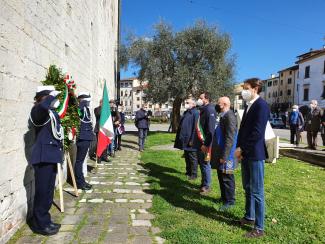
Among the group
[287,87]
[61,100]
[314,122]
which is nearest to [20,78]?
[61,100]

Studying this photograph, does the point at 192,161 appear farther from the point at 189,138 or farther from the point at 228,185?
the point at 228,185

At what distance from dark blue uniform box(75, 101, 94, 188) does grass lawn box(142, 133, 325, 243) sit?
1.54 metres

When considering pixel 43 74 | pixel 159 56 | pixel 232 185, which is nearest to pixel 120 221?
pixel 232 185

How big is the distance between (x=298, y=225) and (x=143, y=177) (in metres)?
3.99

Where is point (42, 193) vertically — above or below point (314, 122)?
below

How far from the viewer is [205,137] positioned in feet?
21.8

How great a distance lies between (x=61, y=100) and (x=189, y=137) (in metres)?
3.12

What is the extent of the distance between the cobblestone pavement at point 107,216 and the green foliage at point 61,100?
1168 millimetres

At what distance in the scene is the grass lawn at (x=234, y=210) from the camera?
14.4 feet


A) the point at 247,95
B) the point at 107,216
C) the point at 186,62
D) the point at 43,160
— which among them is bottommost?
the point at 107,216

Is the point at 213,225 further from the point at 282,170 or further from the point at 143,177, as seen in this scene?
the point at 282,170

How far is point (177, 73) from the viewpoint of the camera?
2064cm

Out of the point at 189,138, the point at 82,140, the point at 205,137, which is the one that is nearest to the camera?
the point at 205,137

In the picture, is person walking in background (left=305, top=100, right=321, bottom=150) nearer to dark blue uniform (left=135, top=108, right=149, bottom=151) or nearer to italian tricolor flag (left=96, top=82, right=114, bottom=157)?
dark blue uniform (left=135, top=108, right=149, bottom=151)
